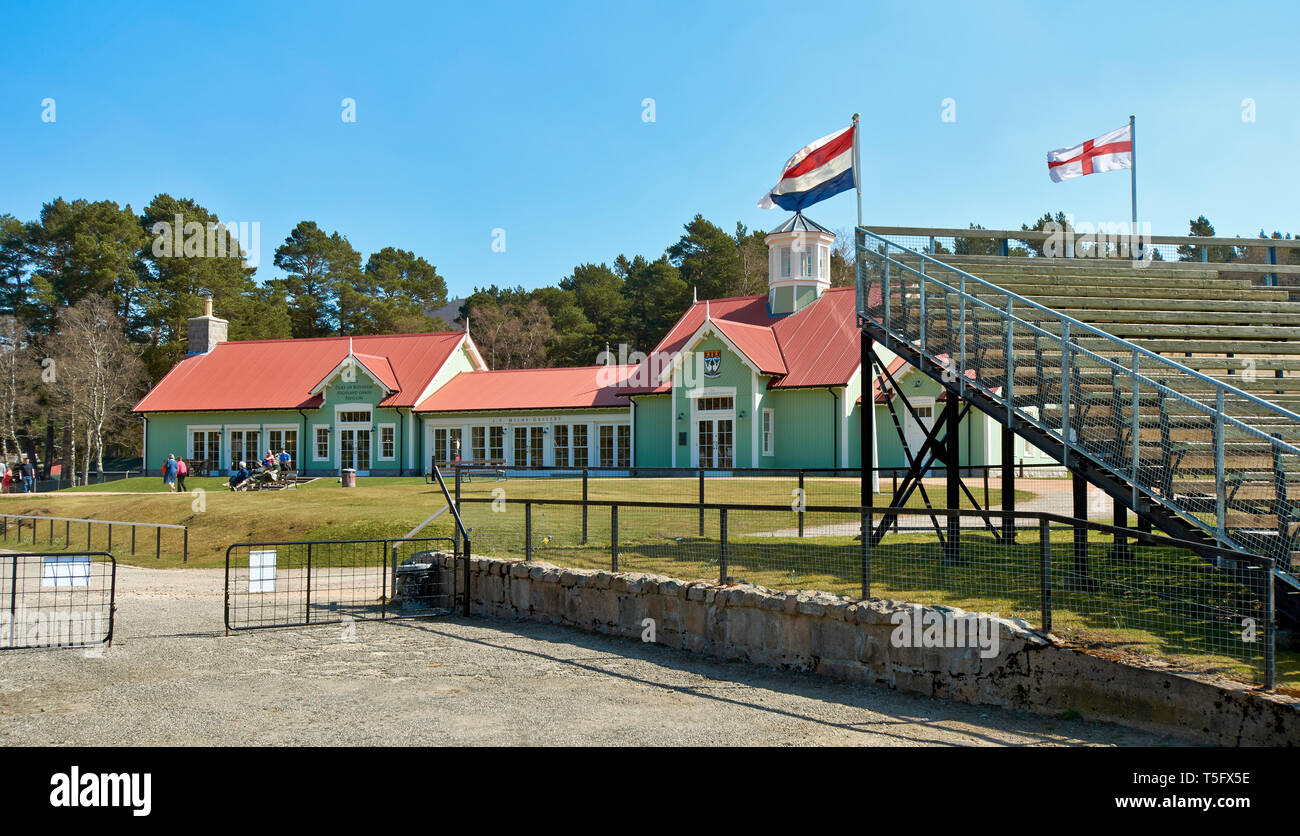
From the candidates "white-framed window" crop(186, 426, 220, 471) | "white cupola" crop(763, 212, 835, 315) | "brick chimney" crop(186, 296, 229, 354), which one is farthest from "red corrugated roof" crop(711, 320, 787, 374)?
"brick chimney" crop(186, 296, 229, 354)

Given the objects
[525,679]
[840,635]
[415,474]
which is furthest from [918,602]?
[415,474]

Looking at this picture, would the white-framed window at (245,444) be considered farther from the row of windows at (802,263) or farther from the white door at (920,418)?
the white door at (920,418)

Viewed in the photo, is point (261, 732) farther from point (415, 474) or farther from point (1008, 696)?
point (415, 474)

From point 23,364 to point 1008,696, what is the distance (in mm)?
65374

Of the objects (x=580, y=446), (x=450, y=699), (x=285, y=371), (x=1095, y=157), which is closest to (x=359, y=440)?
(x=285, y=371)

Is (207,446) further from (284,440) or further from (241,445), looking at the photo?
(284,440)

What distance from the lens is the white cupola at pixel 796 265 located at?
134 feet

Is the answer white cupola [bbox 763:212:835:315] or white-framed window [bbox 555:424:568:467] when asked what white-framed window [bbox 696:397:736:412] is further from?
white cupola [bbox 763:212:835:315]

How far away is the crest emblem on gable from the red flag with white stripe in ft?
54.1

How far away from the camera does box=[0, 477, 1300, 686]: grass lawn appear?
7660 mm

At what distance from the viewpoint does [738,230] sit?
77.4m

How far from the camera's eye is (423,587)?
13.3m

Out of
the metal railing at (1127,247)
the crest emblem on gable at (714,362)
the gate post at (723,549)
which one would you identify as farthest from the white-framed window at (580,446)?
the gate post at (723,549)

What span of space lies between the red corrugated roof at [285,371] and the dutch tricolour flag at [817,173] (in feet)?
91.4
